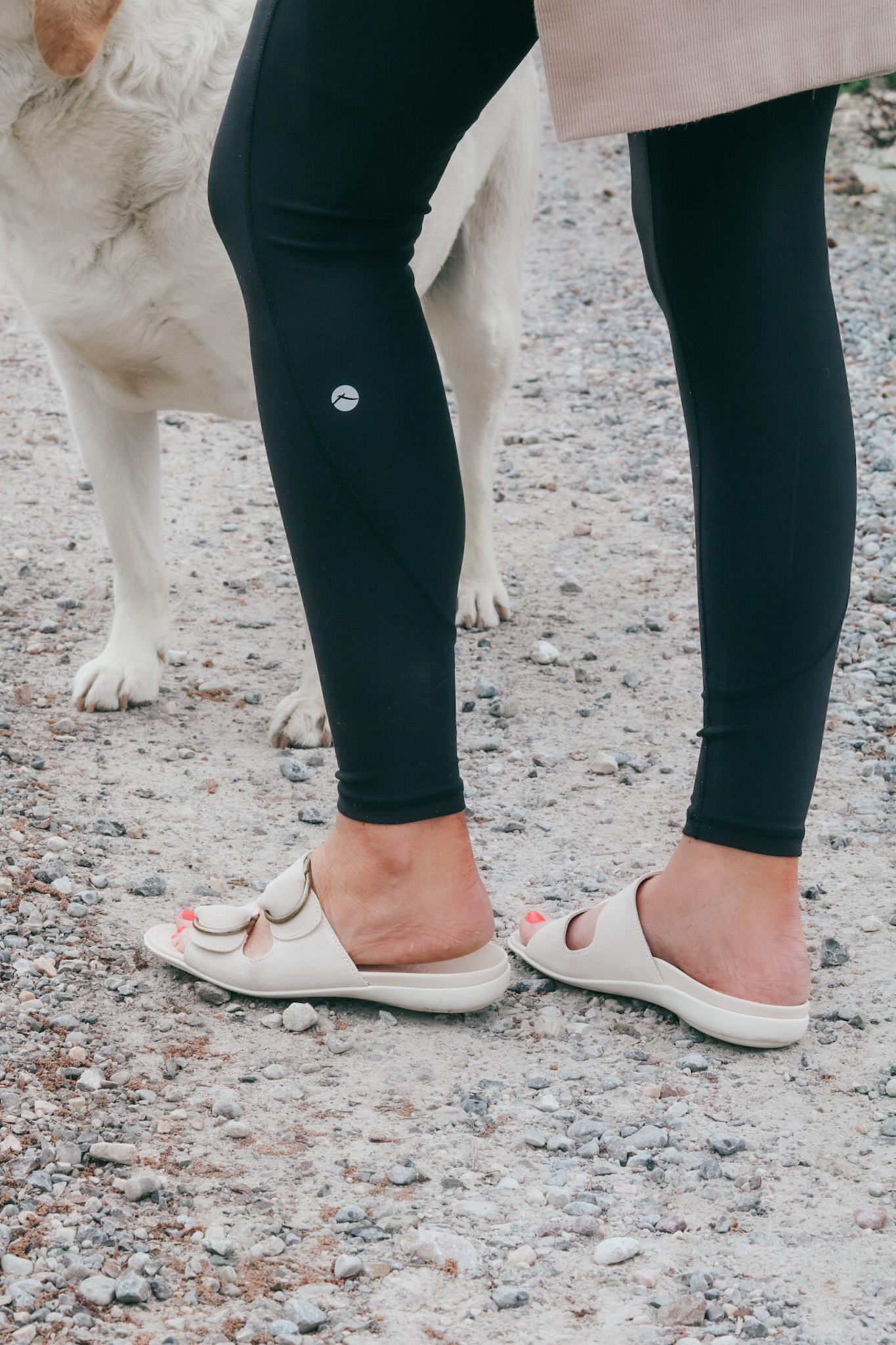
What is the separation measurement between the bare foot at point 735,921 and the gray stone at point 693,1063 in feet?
0.25

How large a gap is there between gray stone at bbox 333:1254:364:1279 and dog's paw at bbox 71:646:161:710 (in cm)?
155

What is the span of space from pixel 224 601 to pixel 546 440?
60.6 inches

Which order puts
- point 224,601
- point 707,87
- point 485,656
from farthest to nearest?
point 224,601
point 485,656
point 707,87

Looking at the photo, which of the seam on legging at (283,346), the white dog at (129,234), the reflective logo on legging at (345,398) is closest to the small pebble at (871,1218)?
the seam on legging at (283,346)

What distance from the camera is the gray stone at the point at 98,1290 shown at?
109 cm

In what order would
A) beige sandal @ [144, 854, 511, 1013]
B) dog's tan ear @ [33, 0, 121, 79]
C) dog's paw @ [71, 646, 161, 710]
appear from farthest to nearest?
dog's paw @ [71, 646, 161, 710]
dog's tan ear @ [33, 0, 121, 79]
beige sandal @ [144, 854, 511, 1013]

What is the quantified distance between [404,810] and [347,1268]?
0.44 meters

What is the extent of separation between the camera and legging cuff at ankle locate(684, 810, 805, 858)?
1399 mm

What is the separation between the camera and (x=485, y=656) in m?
2.84

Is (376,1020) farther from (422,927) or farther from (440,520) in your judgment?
(440,520)

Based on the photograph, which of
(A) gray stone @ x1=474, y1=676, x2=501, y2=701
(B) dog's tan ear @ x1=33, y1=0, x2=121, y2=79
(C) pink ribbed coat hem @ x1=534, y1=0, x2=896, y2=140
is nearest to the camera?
(C) pink ribbed coat hem @ x1=534, y1=0, x2=896, y2=140

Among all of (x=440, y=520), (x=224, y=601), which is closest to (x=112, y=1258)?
(x=440, y=520)

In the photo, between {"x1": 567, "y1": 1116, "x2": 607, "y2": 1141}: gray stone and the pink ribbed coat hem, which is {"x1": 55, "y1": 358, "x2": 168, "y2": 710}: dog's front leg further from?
the pink ribbed coat hem

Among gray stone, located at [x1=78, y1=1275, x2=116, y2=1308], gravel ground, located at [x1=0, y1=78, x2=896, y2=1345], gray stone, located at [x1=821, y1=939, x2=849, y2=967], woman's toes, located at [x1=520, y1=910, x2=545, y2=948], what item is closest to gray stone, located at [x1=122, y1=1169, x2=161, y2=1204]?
gravel ground, located at [x1=0, y1=78, x2=896, y2=1345]
